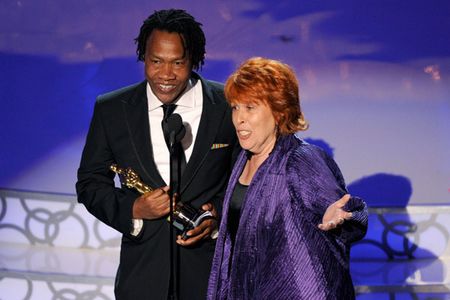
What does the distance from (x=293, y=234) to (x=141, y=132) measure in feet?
2.09

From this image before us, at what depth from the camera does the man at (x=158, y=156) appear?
8.86ft

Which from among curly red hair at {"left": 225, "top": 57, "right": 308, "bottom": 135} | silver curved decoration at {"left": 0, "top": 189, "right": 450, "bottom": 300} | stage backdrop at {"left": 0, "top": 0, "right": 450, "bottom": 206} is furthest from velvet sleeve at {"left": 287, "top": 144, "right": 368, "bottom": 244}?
stage backdrop at {"left": 0, "top": 0, "right": 450, "bottom": 206}

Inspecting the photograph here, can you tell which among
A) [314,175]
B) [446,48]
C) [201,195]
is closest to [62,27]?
[446,48]

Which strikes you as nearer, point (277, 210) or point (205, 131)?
point (277, 210)

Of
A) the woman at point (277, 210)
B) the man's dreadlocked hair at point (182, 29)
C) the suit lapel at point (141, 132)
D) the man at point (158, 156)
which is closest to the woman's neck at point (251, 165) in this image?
the woman at point (277, 210)

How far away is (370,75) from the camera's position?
4980 mm

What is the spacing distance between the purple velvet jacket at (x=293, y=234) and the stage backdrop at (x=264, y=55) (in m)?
2.41

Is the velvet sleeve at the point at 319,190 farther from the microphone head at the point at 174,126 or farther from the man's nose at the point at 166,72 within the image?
the man's nose at the point at 166,72

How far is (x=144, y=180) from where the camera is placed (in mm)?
2719

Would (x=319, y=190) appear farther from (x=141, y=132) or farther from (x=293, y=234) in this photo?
(x=141, y=132)

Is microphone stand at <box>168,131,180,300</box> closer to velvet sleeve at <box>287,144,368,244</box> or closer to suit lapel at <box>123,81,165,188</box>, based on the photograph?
suit lapel at <box>123,81,165,188</box>

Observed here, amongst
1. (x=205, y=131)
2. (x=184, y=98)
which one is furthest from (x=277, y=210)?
(x=184, y=98)

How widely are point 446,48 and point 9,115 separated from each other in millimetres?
2550

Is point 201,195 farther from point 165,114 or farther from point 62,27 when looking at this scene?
point 62,27
